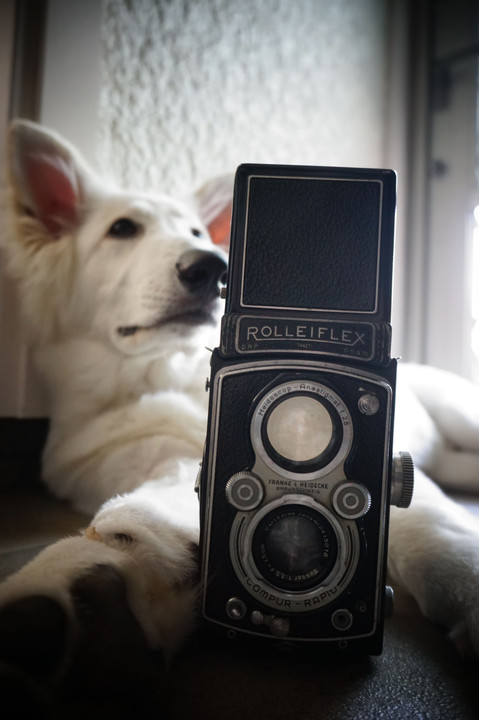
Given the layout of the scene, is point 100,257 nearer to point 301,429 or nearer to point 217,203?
point 217,203

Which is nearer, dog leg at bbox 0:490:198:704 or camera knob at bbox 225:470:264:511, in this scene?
dog leg at bbox 0:490:198:704

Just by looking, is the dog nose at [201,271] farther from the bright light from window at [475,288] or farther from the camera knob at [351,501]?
the bright light from window at [475,288]

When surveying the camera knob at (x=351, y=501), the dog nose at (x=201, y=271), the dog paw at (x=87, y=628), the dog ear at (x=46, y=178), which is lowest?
the dog paw at (x=87, y=628)

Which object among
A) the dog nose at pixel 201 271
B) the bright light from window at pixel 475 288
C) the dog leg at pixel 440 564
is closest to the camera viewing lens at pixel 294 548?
the dog leg at pixel 440 564

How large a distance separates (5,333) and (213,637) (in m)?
0.98

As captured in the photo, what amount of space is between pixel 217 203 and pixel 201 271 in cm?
43

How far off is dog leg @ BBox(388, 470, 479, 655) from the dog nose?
0.48m

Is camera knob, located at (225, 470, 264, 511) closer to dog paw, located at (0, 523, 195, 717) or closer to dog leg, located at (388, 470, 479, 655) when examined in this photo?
dog paw, located at (0, 523, 195, 717)

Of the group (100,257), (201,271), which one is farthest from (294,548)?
(100,257)

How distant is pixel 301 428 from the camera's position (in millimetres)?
507

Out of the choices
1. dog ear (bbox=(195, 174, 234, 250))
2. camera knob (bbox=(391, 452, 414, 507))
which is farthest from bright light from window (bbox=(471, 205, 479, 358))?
camera knob (bbox=(391, 452, 414, 507))

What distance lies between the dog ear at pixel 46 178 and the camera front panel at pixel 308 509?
839mm

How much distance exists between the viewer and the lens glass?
19.9 inches

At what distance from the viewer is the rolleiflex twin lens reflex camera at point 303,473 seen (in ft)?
1.63
